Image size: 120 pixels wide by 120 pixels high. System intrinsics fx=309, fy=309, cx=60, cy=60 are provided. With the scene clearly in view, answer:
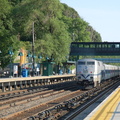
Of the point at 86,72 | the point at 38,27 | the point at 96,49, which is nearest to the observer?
the point at 86,72

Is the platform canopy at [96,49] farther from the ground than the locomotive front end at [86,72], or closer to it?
farther from the ground

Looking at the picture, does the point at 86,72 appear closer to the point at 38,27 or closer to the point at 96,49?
the point at 38,27

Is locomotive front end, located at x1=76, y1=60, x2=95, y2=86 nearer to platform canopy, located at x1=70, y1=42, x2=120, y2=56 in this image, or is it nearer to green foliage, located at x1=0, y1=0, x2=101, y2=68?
green foliage, located at x1=0, y1=0, x2=101, y2=68

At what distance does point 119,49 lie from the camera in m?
76.9

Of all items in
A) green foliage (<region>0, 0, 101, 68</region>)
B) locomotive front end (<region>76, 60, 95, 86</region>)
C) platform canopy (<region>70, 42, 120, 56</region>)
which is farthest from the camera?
platform canopy (<region>70, 42, 120, 56</region>)

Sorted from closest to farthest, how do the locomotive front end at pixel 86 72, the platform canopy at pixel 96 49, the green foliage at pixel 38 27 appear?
the locomotive front end at pixel 86 72
the green foliage at pixel 38 27
the platform canopy at pixel 96 49

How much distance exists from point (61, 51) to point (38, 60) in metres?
4.03

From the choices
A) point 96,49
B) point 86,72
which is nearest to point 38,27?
point 86,72

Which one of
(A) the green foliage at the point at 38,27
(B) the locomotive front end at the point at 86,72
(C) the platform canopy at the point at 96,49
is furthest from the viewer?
(C) the platform canopy at the point at 96,49

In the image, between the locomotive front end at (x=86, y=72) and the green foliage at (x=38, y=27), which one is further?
the green foliage at (x=38, y=27)

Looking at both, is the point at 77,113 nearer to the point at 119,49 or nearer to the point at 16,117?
the point at 16,117

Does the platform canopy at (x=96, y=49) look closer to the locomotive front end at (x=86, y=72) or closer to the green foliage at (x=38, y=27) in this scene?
the green foliage at (x=38, y=27)

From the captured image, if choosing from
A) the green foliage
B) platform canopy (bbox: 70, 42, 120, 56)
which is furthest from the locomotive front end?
platform canopy (bbox: 70, 42, 120, 56)

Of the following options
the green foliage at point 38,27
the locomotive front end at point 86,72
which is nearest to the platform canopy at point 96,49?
the green foliage at point 38,27
